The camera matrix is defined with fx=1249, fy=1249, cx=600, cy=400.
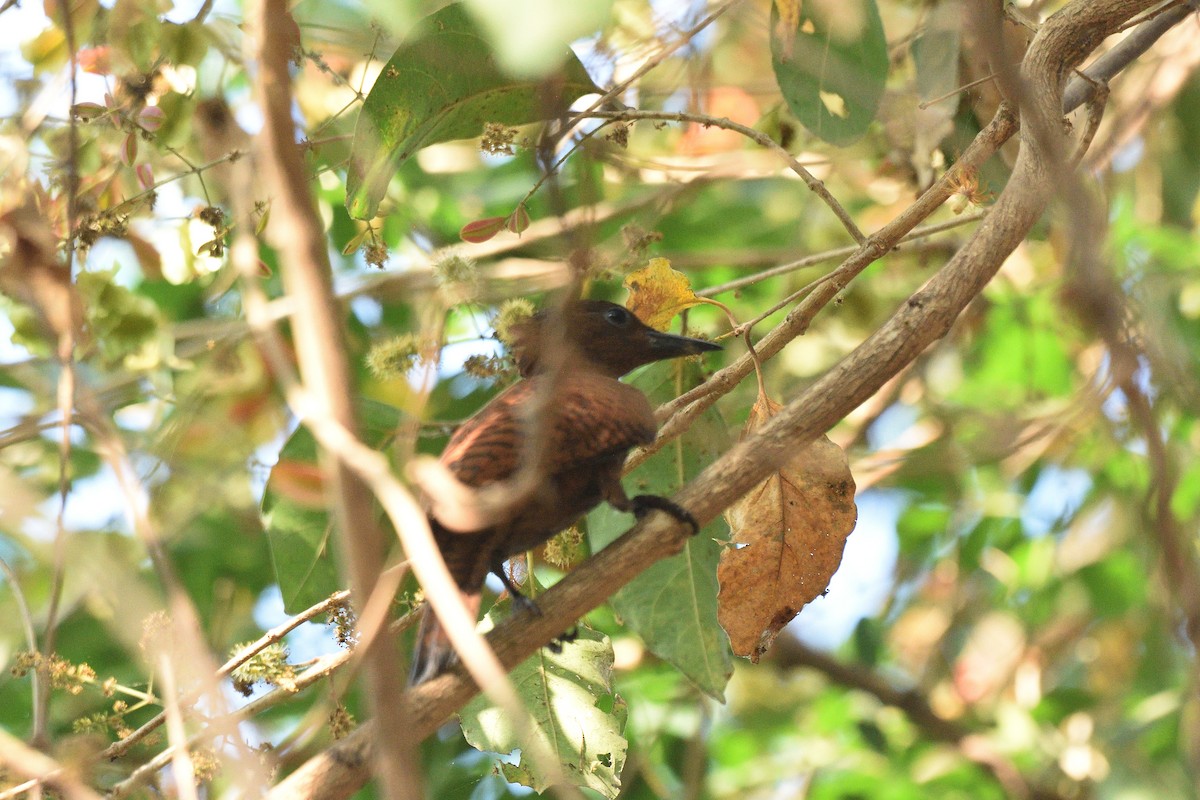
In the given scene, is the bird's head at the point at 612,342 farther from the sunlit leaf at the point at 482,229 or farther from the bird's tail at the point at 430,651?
the bird's tail at the point at 430,651

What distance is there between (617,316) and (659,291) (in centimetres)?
17

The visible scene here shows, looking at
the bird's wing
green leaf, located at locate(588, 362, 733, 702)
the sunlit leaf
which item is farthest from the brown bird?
the sunlit leaf

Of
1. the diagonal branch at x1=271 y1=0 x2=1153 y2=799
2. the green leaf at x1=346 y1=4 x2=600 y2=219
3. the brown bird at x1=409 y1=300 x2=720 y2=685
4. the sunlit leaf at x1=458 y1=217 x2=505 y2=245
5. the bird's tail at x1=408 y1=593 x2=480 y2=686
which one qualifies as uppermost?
the green leaf at x1=346 y1=4 x2=600 y2=219

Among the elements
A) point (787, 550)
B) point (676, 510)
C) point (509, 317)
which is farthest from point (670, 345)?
point (676, 510)

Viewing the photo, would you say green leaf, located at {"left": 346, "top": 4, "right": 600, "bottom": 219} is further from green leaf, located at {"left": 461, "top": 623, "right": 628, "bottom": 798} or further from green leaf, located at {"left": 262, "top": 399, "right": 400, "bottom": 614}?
green leaf, located at {"left": 461, "top": 623, "right": 628, "bottom": 798}

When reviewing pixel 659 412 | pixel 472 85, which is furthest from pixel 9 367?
pixel 659 412

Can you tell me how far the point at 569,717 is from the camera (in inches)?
118

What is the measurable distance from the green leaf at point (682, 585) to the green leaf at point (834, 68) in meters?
0.83

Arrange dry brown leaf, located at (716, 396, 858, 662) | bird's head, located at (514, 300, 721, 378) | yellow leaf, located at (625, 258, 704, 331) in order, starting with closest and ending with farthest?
dry brown leaf, located at (716, 396, 858, 662) → yellow leaf, located at (625, 258, 704, 331) → bird's head, located at (514, 300, 721, 378)

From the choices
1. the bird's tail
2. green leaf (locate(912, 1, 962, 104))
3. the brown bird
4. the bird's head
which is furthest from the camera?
green leaf (locate(912, 1, 962, 104))

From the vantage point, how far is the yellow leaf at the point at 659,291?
121 inches

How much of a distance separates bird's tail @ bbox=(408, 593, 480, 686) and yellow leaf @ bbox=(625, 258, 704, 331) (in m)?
0.96

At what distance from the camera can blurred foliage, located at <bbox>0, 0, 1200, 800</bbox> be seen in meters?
3.25

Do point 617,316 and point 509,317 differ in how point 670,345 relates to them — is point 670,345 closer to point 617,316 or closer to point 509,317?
point 617,316
